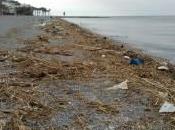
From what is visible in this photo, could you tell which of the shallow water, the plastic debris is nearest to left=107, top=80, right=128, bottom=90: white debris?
the plastic debris

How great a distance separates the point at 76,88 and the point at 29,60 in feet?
11.3

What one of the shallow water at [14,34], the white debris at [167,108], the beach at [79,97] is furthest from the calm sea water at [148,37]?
the white debris at [167,108]

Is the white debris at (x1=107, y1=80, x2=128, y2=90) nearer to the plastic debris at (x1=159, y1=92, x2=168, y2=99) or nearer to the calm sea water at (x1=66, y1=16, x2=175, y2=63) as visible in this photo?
the plastic debris at (x1=159, y1=92, x2=168, y2=99)

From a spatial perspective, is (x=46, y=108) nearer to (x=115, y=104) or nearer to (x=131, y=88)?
(x=115, y=104)

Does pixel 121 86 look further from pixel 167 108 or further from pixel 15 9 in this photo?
pixel 15 9

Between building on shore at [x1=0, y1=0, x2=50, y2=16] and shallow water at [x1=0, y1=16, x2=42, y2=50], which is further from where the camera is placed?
building on shore at [x1=0, y1=0, x2=50, y2=16]

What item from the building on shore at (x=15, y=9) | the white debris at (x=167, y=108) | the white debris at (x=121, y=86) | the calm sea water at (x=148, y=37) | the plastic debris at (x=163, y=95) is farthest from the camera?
the building on shore at (x=15, y=9)

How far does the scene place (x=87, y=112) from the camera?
6133 millimetres

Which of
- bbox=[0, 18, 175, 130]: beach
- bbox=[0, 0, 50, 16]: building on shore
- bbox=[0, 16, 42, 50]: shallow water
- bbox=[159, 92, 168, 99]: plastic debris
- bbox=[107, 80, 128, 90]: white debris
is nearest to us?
bbox=[0, 18, 175, 130]: beach

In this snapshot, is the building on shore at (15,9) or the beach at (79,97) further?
the building on shore at (15,9)

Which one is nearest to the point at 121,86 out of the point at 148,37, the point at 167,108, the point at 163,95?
the point at 163,95

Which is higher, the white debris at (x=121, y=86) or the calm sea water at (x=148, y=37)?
the white debris at (x=121, y=86)

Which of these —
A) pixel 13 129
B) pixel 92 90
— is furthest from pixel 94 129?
pixel 92 90

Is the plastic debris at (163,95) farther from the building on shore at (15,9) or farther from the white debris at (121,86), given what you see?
the building on shore at (15,9)
